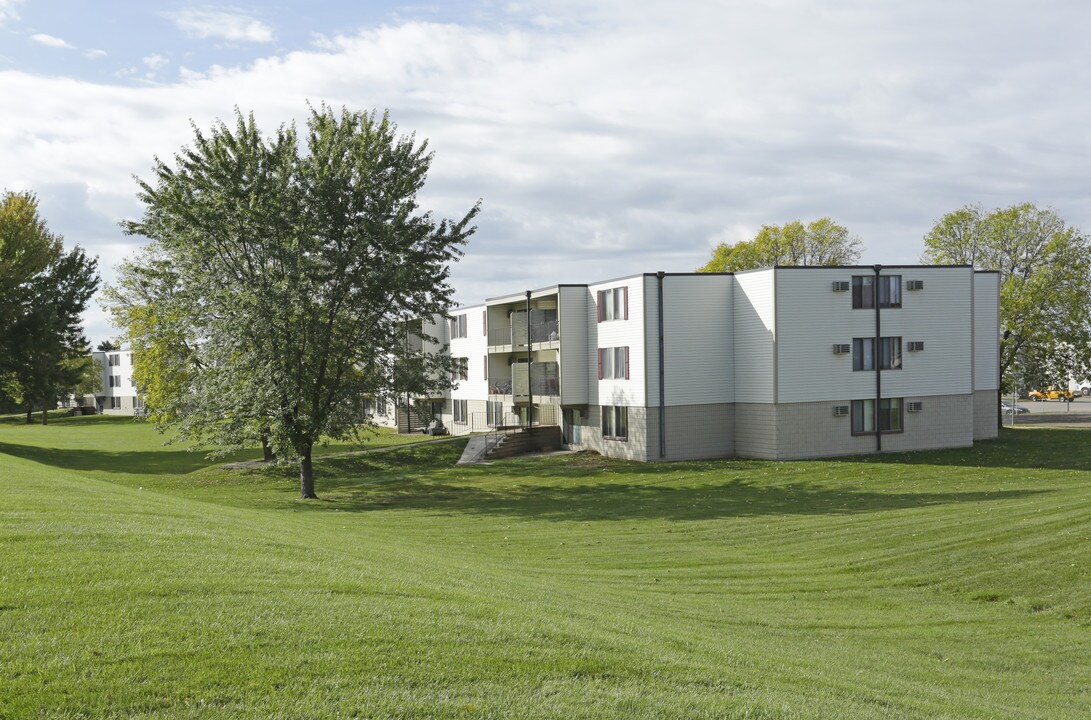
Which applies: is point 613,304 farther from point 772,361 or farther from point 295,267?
point 295,267

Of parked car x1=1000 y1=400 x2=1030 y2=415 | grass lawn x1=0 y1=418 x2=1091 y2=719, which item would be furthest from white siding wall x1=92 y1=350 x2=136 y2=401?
parked car x1=1000 y1=400 x2=1030 y2=415

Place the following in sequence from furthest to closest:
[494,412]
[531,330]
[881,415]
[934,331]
Result: 1. [494,412]
2. [531,330]
3. [934,331]
4. [881,415]

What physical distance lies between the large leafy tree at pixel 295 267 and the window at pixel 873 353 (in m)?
19.3

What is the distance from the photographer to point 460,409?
64.4m

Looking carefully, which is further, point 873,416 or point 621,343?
point 621,343

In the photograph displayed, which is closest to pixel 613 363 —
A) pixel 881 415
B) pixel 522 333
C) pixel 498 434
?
pixel 522 333

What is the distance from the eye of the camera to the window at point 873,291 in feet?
139

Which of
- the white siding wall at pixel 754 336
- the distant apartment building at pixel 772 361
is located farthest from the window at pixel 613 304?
the white siding wall at pixel 754 336

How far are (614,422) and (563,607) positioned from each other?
32554mm

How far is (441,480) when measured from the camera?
133 feet

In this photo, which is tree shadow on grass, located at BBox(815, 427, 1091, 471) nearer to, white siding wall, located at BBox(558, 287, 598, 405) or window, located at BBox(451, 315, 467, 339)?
white siding wall, located at BBox(558, 287, 598, 405)

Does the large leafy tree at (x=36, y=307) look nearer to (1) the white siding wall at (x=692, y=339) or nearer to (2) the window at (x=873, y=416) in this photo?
(1) the white siding wall at (x=692, y=339)

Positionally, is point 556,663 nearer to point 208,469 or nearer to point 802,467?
point 802,467

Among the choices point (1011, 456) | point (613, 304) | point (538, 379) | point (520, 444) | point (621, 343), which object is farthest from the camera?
point (520, 444)
